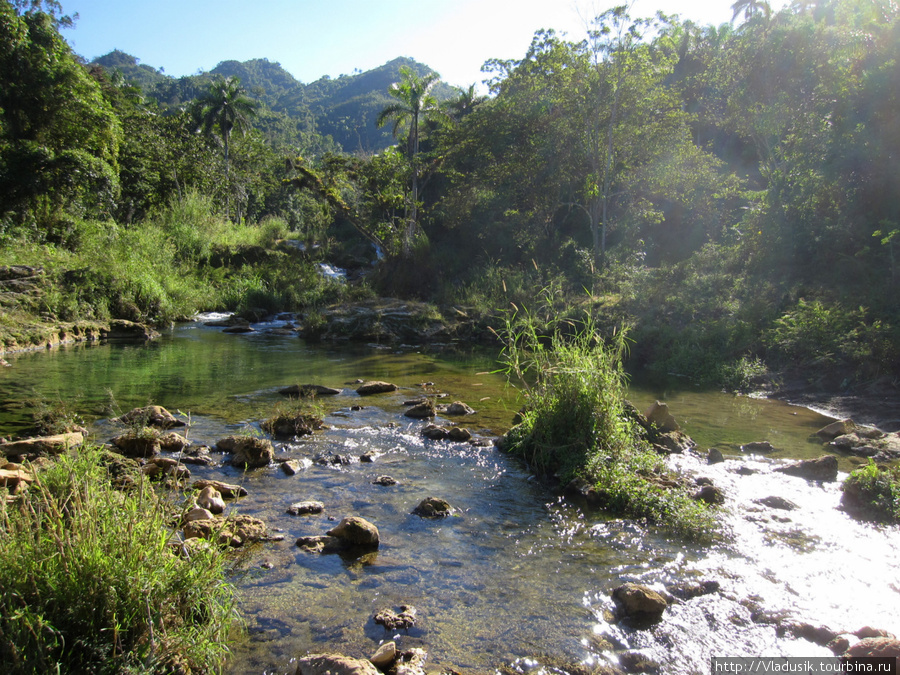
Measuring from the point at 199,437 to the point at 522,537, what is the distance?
519cm

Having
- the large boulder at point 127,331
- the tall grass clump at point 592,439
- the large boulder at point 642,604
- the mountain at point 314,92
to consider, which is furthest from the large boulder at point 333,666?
the mountain at point 314,92

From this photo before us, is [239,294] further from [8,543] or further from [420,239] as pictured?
[8,543]

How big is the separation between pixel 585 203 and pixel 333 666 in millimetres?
26097

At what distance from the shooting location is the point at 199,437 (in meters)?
8.02

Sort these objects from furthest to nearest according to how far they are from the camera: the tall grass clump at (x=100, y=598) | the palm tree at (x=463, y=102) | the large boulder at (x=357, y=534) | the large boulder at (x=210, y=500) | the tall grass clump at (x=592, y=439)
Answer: the palm tree at (x=463, y=102)
the tall grass clump at (x=592, y=439)
the large boulder at (x=210, y=500)
the large boulder at (x=357, y=534)
the tall grass clump at (x=100, y=598)

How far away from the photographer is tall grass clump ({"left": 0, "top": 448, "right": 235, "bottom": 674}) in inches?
100

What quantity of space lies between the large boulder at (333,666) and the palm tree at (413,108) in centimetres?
2592

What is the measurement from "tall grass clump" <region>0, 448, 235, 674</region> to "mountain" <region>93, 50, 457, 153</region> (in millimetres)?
81897

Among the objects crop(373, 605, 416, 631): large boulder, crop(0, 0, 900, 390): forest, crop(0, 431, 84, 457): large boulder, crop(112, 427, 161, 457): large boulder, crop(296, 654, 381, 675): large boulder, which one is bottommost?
crop(373, 605, 416, 631): large boulder

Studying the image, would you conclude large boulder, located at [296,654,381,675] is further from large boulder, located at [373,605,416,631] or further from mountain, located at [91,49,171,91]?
mountain, located at [91,49,171,91]

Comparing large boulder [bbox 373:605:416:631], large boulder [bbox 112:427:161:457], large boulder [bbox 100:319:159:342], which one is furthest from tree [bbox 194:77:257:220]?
large boulder [bbox 373:605:416:631]

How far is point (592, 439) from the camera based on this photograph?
6844 mm

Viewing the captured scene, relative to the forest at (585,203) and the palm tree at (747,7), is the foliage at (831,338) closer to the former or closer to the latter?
the forest at (585,203)

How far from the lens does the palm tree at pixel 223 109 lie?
44344mm
